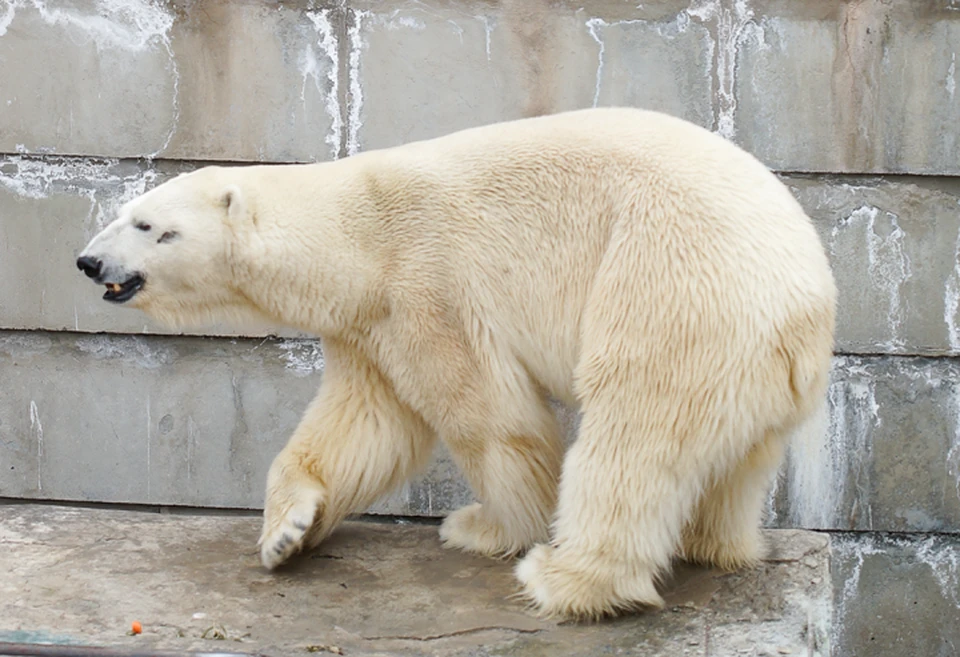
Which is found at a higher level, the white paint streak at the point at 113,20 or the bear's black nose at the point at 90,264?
the white paint streak at the point at 113,20

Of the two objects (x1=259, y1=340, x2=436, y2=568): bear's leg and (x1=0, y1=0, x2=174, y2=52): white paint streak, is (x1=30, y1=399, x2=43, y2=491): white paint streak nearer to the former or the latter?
(x1=0, y1=0, x2=174, y2=52): white paint streak

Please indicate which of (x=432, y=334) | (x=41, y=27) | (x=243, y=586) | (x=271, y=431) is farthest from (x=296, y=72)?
(x=243, y=586)

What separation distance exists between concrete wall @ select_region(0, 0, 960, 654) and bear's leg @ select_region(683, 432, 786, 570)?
131 cm

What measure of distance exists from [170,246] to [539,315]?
1.05 metres

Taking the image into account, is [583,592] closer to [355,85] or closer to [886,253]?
[886,253]

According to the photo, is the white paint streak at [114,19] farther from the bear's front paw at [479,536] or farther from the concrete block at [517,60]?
the bear's front paw at [479,536]

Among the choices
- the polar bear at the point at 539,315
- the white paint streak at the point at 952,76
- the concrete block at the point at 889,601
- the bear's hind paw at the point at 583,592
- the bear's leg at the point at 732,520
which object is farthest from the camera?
the concrete block at the point at 889,601

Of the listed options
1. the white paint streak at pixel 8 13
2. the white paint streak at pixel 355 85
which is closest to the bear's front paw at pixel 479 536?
the white paint streak at pixel 355 85

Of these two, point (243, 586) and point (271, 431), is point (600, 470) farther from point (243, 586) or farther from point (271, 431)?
point (271, 431)

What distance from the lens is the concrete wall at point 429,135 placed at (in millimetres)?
4484

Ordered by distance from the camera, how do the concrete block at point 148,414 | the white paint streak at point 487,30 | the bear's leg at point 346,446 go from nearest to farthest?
the bear's leg at point 346,446 → the white paint streak at point 487,30 → the concrete block at point 148,414

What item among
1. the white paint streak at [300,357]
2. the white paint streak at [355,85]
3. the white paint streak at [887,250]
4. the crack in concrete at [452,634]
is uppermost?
the white paint streak at [355,85]

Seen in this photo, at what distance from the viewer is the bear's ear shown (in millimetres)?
3234

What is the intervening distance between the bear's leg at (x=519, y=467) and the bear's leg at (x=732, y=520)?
1.38 feet
